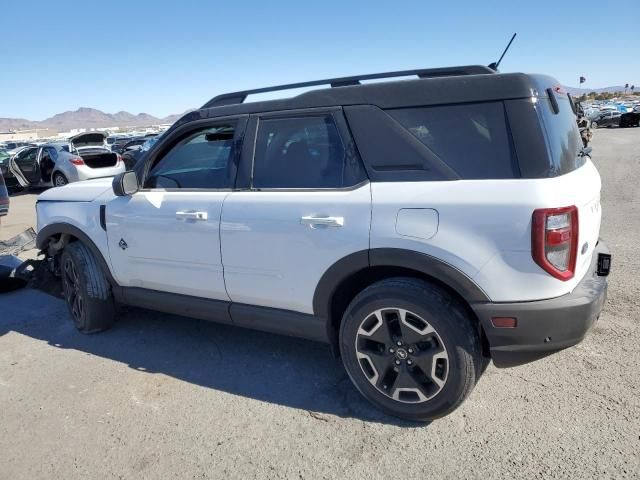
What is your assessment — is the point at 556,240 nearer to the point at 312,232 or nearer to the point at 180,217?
the point at 312,232

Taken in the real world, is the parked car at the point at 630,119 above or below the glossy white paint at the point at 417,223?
below

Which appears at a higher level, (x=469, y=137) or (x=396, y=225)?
(x=469, y=137)

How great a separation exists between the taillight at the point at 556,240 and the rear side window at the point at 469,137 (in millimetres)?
258

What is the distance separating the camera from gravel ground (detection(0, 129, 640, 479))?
2.39m

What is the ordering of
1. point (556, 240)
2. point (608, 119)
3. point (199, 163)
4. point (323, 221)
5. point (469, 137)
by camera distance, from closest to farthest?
1. point (556, 240)
2. point (469, 137)
3. point (323, 221)
4. point (199, 163)
5. point (608, 119)

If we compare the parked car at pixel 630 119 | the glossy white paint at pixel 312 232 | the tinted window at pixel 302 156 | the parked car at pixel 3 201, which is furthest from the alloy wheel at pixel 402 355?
the parked car at pixel 630 119

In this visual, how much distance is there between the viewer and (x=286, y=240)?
284cm

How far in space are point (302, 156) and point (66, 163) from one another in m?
13.1

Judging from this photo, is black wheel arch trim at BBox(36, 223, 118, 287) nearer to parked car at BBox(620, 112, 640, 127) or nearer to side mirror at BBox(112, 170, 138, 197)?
side mirror at BBox(112, 170, 138, 197)

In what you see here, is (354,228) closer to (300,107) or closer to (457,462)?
(300,107)

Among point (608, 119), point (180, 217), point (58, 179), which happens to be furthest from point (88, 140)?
point (608, 119)

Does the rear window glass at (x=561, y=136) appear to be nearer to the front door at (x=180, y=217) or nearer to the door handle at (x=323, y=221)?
the door handle at (x=323, y=221)

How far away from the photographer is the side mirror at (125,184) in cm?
345

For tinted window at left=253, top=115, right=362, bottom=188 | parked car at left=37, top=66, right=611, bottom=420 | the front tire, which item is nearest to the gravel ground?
parked car at left=37, top=66, right=611, bottom=420
